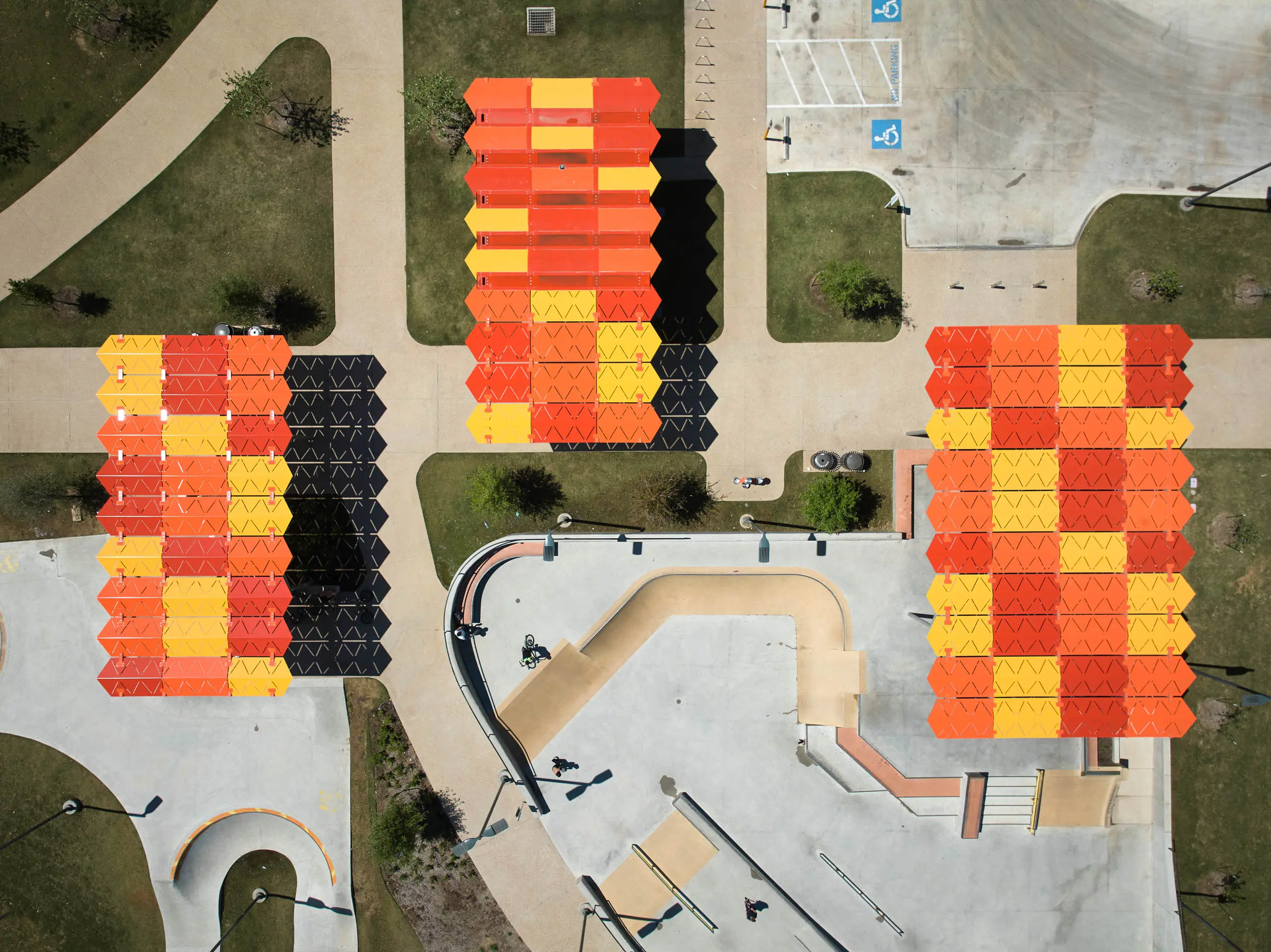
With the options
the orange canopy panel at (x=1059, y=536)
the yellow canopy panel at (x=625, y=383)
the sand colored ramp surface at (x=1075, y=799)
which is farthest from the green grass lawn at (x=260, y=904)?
the sand colored ramp surface at (x=1075, y=799)

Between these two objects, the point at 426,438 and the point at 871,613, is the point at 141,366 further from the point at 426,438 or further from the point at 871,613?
the point at 871,613

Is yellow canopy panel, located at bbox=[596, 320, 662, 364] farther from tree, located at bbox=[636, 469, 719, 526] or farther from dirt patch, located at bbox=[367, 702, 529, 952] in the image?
dirt patch, located at bbox=[367, 702, 529, 952]

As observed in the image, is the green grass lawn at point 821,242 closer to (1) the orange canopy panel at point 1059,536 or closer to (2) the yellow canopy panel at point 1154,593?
(1) the orange canopy panel at point 1059,536

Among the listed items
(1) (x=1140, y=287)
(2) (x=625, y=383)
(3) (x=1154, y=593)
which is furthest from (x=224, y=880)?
(1) (x=1140, y=287)

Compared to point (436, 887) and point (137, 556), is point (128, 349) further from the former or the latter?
point (436, 887)

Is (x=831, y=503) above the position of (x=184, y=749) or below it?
above

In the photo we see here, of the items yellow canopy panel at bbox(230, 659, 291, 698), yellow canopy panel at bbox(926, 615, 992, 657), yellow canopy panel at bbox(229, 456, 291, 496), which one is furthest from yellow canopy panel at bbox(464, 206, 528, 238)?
yellow canopy panel at bbox(926, 615, 992, 657)
